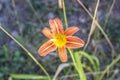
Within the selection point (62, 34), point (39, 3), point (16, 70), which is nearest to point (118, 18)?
point (39, 3)

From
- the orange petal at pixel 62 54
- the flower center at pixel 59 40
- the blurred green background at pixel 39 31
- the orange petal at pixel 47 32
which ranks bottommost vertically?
the orange petal at pixel 62 54

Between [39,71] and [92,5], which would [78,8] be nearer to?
[92,5]

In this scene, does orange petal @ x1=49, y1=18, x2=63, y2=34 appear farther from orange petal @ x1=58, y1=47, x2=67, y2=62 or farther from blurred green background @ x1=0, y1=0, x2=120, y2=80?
blurred green background @ x1=0, y1=0, x2=120, y2=80

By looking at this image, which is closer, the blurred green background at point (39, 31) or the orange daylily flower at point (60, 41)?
the orange daylily flower at point (60, 41)

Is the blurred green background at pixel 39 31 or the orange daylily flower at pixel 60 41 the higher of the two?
the blurred green background at pixel 39 31

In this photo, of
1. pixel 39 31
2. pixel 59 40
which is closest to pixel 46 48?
pixel 59 40

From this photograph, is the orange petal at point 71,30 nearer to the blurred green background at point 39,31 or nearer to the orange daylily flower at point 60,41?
the orange daylily flower at point 60,41

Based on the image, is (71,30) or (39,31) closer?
(71,30)

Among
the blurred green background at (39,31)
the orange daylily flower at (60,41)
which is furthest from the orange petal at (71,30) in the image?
the blurred green background at (39,31)

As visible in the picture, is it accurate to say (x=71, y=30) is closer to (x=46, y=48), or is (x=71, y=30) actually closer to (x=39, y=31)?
(x=46, y=48)
